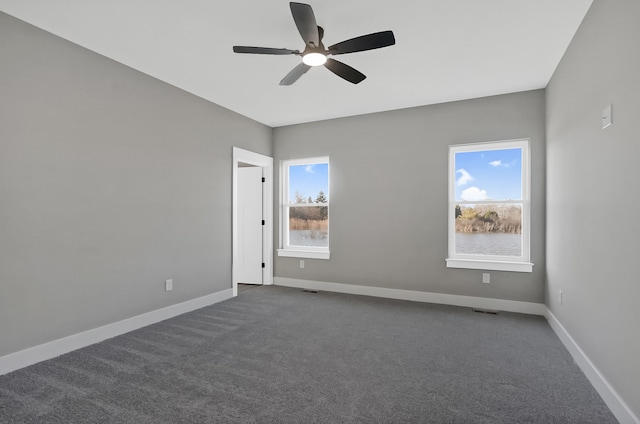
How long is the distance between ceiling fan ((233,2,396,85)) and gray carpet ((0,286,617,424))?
241cm

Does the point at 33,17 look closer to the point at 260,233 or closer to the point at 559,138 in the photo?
the point at 260,233

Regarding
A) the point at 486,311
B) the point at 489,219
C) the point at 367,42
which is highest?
the point at 367,42

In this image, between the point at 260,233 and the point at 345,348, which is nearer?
the point at 345,348

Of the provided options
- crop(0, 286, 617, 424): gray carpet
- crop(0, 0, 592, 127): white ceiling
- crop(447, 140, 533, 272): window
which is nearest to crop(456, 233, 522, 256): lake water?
crop(447, 140, 533, 272): window

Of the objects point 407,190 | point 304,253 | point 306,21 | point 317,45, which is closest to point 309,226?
point 304,253

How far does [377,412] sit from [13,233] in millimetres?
2940

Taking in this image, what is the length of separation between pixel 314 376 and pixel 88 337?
2.14m

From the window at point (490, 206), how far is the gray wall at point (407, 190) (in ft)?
0.39

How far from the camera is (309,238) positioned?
559cm

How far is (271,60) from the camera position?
3.24 m

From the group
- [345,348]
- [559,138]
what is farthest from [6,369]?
[559,138]

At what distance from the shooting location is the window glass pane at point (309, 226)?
5445 mm

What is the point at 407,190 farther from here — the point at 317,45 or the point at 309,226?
the point at 317,45

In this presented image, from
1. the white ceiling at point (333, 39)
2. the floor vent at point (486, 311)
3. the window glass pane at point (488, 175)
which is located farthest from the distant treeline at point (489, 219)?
the white ceiling at point (333, 39)
